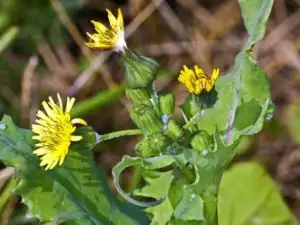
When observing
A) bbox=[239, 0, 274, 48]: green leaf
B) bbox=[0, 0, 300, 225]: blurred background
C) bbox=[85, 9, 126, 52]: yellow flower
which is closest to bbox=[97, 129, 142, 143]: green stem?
bbox=[85, 9, 126, 52]: yellow flower

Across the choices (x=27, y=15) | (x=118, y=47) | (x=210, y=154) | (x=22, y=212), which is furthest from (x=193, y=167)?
(x=27, y=15)

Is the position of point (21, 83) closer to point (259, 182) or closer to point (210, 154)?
point (259, 182)

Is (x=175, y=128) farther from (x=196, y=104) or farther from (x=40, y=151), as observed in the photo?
(x=40, y=151)

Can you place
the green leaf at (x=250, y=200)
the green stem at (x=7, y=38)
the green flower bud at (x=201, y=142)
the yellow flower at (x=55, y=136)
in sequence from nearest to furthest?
the green flower bud at (x=201, y=142)
the yellow flower at (x=55, y=136)
the green leaf at (x=250, y=200)
the green stem at (x=7, y=38)

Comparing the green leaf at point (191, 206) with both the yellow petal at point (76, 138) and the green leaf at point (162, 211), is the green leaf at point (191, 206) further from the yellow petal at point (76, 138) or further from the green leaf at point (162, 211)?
the yellow petal at point (76, 138)

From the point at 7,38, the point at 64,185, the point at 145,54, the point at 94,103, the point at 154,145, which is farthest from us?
the point at 145,54

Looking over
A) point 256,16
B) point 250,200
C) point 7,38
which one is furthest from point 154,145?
point 7,38

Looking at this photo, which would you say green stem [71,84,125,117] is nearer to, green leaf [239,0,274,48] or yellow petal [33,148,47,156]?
yellow petal [33,148,47,156]

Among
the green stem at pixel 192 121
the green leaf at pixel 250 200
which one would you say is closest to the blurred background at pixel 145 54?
the green leaf at pixel 250 200
